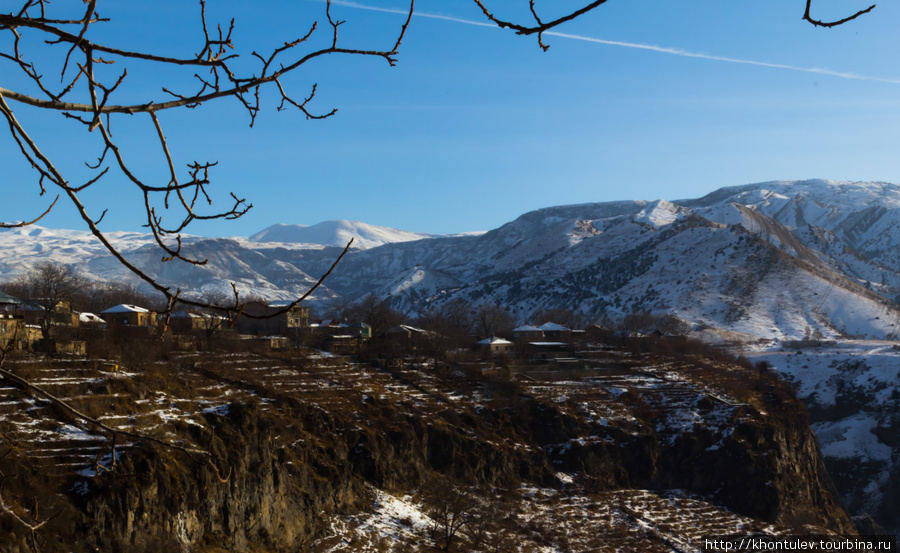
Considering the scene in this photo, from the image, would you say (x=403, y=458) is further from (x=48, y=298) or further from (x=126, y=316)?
(x=48, y=298)

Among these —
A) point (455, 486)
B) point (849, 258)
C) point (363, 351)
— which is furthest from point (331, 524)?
point (849, 258)

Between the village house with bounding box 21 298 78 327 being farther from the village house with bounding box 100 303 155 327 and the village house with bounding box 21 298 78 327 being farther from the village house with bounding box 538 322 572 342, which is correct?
the village house with bounding box 538 322 572 342

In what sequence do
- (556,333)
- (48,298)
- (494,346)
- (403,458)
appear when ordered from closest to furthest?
1. (403,458)
2. (48,298)
3. (494,346)
4. (556,333)

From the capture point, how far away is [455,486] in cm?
3322

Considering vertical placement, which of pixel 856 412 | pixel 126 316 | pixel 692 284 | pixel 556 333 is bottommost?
pixel 856 412

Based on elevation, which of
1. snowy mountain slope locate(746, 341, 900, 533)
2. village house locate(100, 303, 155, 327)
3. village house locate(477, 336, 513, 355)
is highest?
village house locate(100, 303, 155, 327)

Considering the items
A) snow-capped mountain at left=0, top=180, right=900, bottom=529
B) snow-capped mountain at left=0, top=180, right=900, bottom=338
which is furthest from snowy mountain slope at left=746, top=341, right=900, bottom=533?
snow-capped mountain at left=0, top=180, right=900, bottom=338

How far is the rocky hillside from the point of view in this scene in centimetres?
2094

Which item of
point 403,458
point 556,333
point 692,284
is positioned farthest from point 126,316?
point 692,284

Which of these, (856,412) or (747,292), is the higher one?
(747,292)

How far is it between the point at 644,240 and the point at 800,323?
48.6m

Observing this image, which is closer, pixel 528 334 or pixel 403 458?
pixel 403 458

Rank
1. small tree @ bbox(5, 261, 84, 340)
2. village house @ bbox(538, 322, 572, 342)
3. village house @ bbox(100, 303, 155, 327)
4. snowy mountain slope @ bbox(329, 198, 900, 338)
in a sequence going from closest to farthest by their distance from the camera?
small tree @ bbox(5, 261, 84, 340) < village house @ bbox(100, 303, 155, 327) < village house @ bbox(538, 322, 572, 342) < snowy mountain slope @ bbox(329, 198, 900, 338)

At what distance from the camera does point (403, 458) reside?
3469cm
